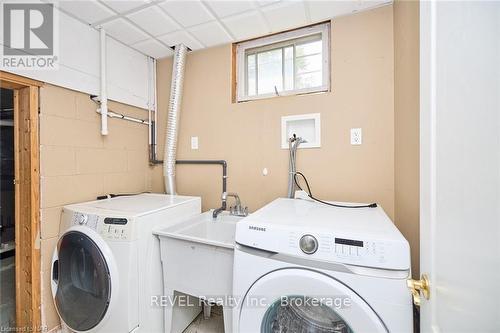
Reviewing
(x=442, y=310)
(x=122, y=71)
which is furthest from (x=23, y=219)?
(x=442, y=310)

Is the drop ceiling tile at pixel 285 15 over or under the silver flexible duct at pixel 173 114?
over

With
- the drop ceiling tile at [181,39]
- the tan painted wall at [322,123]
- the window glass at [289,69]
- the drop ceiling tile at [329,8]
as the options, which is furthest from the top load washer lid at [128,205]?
the drop ceiling tile at [329,8]

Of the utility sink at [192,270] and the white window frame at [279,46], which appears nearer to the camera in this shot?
the utility sink at [192,270]

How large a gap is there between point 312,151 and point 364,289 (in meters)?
1.00

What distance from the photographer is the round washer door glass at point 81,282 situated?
4.04ft

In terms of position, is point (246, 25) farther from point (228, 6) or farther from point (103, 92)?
point (103, 92)

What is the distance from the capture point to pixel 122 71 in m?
1.90

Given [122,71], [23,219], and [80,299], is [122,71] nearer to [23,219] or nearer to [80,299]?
[23,219]

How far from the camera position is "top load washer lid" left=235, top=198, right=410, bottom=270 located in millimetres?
751

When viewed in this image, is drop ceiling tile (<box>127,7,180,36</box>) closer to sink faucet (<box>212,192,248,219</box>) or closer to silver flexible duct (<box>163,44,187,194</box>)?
silver flexible duct (<box>163,44,187,194</box>)

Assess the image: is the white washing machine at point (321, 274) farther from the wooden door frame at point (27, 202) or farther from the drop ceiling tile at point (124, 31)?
the drop ceiling tile at point (124, 31)

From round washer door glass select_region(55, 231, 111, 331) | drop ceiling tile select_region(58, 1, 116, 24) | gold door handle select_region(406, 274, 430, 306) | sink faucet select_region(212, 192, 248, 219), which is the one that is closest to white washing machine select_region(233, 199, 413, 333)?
gold door handle select_region(406, 274, 430, 306)

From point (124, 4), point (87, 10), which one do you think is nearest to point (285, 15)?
point (124, 4)

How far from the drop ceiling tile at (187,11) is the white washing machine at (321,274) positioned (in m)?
1.39
